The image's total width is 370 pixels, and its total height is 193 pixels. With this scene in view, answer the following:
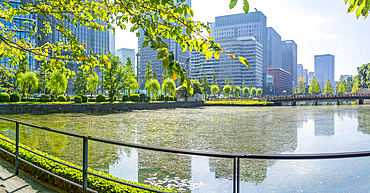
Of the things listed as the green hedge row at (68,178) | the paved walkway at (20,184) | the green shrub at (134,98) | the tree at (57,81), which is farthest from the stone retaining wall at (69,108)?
the paved walkway at (20,184)

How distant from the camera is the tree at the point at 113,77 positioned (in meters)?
43.5

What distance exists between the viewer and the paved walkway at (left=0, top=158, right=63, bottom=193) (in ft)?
13.7

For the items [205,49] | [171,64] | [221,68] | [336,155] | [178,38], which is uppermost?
[221,68]

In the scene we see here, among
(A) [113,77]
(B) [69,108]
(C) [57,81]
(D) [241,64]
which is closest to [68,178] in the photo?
(B) [69,108]

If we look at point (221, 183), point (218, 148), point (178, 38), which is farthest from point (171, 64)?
point (218, 148)

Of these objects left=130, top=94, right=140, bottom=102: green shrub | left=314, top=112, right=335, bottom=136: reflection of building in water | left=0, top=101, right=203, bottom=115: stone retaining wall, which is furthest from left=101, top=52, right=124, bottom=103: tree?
left=314, top=112, right=335, bottom=136: reflection of building in water

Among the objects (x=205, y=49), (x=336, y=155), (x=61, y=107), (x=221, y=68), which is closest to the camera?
(x=336, y=155)

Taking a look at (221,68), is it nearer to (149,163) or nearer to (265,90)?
(265,90)

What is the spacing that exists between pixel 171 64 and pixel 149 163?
6.66m

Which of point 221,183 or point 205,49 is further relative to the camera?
point 221,183

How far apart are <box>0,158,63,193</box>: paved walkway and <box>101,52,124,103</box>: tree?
38765 millimetres

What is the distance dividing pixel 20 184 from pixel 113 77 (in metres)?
41.9

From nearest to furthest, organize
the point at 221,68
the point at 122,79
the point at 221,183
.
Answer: the point at 221,183 → the point at 122,79 → the point at 221,68

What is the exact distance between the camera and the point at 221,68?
162m
